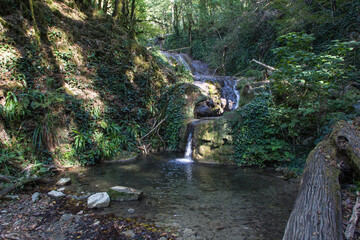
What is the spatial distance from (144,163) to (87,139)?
225 centimetres

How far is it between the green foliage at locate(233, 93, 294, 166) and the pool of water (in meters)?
0.60

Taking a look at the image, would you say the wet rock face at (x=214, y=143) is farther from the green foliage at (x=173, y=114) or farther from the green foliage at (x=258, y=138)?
the green foliage at (x=173, y=114)

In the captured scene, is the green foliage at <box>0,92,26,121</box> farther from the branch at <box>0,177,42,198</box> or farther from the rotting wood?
the rotting wood

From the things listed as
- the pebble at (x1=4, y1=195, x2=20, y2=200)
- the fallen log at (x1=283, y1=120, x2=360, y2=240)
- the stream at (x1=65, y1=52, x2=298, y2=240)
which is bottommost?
the stream at (x1=65, y1=52, x2=298, y2=240)

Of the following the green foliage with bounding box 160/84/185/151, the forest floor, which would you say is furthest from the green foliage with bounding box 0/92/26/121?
the green foliage with bounding box 160/84/185/151

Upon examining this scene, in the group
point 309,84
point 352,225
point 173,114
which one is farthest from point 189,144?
point 352,225

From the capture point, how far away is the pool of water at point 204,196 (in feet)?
10.9

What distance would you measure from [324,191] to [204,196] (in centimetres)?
246

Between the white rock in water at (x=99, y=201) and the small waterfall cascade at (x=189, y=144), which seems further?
the small waterfall cascade at (x=189, y=144)

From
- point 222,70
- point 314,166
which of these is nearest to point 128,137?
point 314,166

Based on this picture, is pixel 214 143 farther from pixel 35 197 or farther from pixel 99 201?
pixel 35 197

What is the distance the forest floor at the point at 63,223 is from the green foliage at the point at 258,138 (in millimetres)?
4710

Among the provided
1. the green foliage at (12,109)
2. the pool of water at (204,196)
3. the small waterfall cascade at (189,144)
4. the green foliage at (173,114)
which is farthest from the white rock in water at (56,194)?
the green foliage at (173,114)

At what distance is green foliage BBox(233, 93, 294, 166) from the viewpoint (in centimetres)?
656
